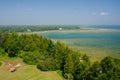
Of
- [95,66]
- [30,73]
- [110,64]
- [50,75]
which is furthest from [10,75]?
[110,64]

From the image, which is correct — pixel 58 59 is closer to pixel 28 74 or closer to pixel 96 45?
pixel 28 74

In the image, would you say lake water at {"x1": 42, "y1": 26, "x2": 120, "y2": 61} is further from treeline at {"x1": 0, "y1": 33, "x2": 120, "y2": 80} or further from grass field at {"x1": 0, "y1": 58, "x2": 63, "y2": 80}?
grass field at {"x1": 0, "y1": 58, "x2": 63, "y2": 80}

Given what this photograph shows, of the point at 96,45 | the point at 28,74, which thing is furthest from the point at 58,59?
the point at 96,45

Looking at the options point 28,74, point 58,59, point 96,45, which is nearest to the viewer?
point 28,74

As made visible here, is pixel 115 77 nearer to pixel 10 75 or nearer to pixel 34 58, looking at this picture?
pixel 10 75

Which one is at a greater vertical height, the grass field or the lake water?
the grass field

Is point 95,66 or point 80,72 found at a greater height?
point 95,66

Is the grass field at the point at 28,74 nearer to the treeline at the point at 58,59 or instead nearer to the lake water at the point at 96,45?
the treeline at the point at 58,59

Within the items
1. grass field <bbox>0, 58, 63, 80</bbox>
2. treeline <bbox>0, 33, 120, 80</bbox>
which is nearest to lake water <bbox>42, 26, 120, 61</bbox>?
treeline <bbox>0, 33, 120, 80</bbox>
